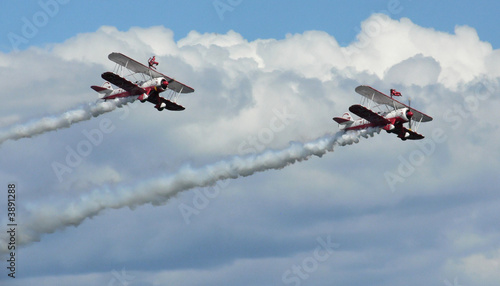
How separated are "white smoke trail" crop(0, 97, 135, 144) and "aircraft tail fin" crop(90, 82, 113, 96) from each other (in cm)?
102

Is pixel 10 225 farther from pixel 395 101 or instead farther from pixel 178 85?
pixel 395 101

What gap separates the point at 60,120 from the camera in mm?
105688

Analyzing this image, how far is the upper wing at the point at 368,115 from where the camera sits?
97312mm

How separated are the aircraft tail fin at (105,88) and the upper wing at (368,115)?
22.5m

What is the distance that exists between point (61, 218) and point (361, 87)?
28145mm

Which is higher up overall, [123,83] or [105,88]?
[105,88]

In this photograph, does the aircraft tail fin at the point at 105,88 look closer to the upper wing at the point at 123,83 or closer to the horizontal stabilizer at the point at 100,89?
the horizontal stabilizer at the point at 100,89

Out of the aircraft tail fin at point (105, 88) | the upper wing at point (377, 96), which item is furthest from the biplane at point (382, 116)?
the aircraft tail fin at point (105, 88)

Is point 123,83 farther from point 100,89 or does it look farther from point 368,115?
point 368,115

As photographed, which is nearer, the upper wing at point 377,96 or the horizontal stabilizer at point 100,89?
the upper wing at point 377,96

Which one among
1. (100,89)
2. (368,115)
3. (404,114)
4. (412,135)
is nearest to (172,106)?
(100,89)

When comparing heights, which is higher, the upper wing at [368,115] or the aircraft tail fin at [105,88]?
the aircraft tail fin at [105,88]

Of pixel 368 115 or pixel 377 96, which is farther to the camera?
pixel 377 96

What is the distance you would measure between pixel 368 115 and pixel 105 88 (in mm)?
24159
